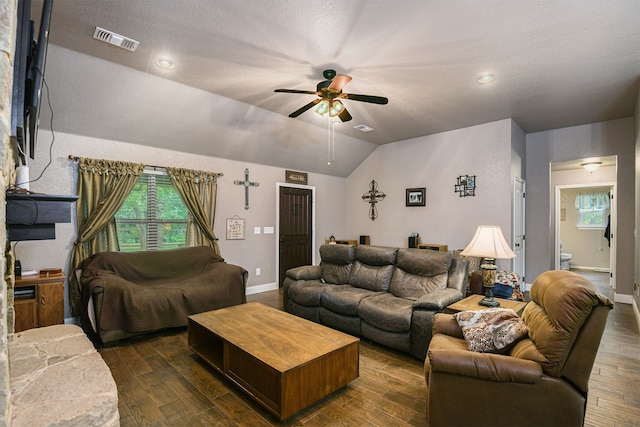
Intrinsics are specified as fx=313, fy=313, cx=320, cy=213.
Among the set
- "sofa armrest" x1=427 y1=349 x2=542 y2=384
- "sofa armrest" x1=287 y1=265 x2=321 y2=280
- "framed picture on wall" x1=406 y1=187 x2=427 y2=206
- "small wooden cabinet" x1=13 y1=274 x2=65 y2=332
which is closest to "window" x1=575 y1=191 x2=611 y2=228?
"framed picture on wall" x1=406 y1=187 x2=427 y2=206

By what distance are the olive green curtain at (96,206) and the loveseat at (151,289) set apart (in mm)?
298

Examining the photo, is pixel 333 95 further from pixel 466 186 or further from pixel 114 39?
pixel 466 186

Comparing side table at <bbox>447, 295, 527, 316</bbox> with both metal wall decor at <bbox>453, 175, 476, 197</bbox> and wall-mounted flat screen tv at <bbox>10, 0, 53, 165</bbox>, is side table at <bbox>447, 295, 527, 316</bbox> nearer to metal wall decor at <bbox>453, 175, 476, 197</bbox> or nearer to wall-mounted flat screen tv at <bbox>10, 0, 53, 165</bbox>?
metal wall decor at <bbox>453, 175, 476, 197</bbox>

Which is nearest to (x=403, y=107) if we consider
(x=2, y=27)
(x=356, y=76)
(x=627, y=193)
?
(x=356, y=76)

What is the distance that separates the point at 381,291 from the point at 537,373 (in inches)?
86.8

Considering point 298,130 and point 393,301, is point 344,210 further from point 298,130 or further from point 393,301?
point 393,301

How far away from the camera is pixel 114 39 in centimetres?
282

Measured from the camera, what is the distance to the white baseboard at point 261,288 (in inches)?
225

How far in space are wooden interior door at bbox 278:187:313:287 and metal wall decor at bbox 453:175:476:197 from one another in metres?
2.96

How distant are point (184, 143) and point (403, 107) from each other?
3.34 metres

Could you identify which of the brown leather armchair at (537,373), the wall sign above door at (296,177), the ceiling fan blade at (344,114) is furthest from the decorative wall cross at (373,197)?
the brown leather armchair at (537,373)

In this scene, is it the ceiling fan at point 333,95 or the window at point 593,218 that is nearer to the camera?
the ceiling fan at point 333,95

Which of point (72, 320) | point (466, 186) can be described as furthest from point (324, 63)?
point (72, 320)

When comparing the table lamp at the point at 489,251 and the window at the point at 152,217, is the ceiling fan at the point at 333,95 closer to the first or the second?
the table lamp at the point at 489,251
